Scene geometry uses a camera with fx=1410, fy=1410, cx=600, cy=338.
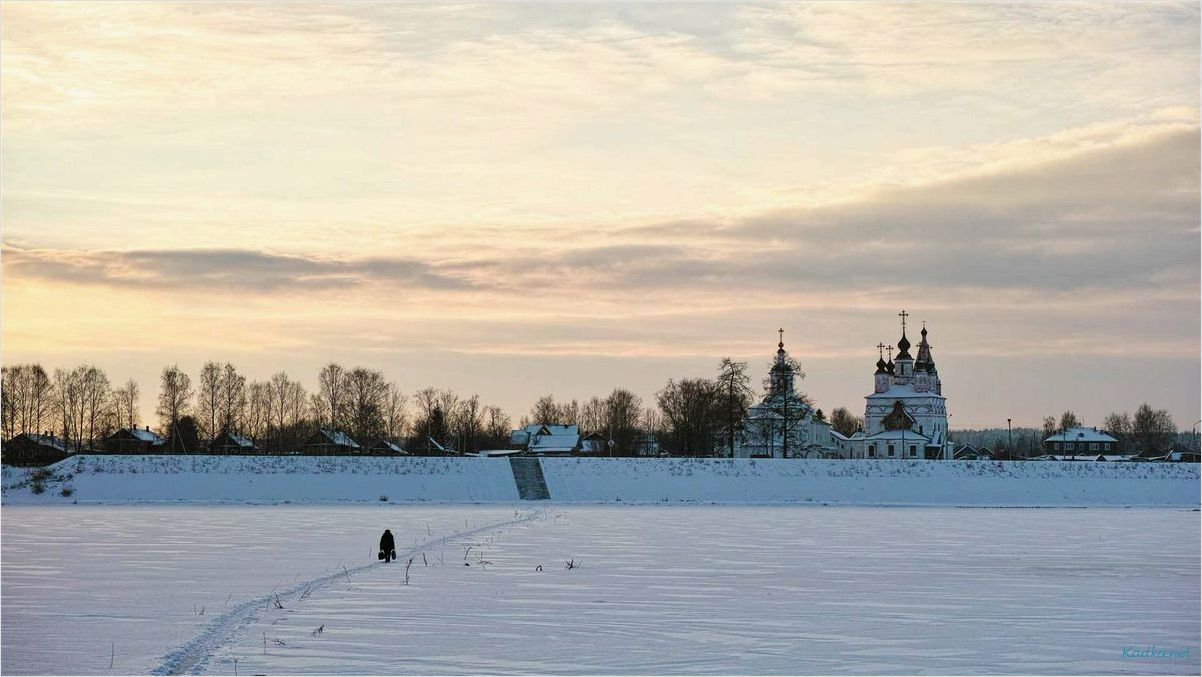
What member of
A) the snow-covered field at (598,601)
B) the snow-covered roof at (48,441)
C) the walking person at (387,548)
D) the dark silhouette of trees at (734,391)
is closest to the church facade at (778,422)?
the dark silhouette of trees at (734,391)

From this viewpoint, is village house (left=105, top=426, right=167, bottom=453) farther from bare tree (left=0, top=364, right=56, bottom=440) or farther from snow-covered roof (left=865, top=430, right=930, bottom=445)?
snow-covered roof (left=865, top=430, right=930, bottom=445)

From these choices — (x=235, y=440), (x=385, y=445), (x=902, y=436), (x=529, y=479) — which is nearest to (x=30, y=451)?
(x=235, y=440)

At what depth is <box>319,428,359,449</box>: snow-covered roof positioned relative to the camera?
387ft

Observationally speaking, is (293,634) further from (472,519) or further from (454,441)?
(454,441)

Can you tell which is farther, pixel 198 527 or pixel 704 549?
pixel 198 527

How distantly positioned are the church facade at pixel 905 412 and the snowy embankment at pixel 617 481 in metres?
42.8

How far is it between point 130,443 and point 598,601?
343 feet

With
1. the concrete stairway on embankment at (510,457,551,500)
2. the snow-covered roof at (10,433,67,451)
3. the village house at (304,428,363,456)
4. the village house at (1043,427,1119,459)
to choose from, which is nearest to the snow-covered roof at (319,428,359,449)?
the village house at (304,428,363,456)

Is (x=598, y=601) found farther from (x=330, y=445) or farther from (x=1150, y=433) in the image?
(x=1150, y=433)

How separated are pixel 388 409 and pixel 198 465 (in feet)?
187

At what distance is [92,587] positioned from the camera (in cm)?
2416

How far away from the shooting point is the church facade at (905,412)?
123 metres

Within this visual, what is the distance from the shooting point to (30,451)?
98.8 meters

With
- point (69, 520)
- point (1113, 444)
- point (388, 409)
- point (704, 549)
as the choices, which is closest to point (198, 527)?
point (69, 520)
